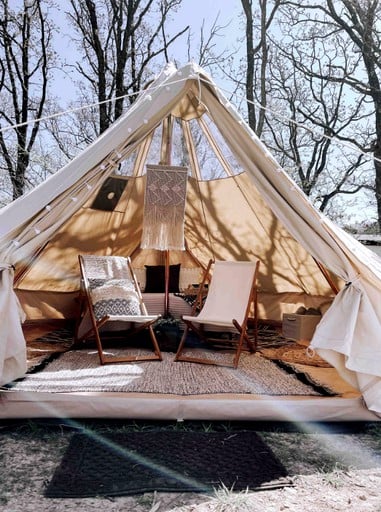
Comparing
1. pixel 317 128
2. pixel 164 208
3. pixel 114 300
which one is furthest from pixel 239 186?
pixel 317 128

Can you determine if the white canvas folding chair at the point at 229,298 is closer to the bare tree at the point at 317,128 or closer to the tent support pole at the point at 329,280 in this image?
the tent support pole at the point at 329,280

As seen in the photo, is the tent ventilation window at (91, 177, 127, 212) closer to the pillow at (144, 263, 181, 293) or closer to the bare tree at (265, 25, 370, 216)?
the pillow at (144, 263, 181, 293)

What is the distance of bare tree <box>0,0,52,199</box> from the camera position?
448 inches

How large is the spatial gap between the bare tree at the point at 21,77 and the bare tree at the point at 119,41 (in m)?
0.94

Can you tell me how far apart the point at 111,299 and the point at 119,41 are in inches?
376

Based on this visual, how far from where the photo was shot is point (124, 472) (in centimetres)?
216

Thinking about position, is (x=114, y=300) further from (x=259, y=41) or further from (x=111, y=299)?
(x=259, y=41)

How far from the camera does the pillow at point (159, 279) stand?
6.04 meters

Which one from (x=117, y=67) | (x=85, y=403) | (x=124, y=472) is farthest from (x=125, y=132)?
(x=117, y=67)

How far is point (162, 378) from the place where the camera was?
10.5 feet

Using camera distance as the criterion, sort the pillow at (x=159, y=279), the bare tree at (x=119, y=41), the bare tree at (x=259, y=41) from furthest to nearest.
Answer: 1. the bare tree at (x=119, y=41)
2. the bare tree at (x=259, y=41)
3. the pillow at (x=159, y=279)

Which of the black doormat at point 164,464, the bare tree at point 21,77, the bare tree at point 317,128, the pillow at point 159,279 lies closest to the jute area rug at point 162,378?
the black doormat at point 164,464

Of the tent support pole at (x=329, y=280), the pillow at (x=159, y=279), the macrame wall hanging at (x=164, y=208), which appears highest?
the macrame wall hanging at (x=164, y=208)

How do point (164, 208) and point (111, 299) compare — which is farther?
point (164, 208)
